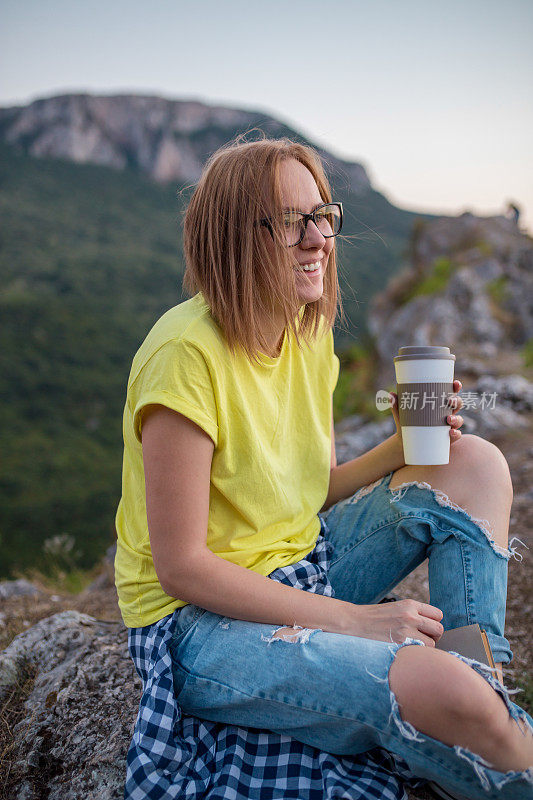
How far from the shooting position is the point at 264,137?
1.68 m

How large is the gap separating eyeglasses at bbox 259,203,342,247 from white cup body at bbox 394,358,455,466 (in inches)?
16.7

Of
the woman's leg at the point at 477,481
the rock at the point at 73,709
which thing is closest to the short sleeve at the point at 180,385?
the woman's leg at the point at 477,481

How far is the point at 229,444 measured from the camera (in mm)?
1376

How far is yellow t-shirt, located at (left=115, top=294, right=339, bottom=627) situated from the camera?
1.30 metres

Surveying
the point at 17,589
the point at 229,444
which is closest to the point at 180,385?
the point at 229,444

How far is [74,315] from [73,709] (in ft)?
142

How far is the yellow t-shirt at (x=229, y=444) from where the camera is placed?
1299 millimetres

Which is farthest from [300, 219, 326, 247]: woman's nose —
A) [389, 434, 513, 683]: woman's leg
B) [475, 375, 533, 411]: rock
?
[475, 375, 533, 411]: rock

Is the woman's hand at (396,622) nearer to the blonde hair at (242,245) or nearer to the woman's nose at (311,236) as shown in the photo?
the blonde hair at (242,245)

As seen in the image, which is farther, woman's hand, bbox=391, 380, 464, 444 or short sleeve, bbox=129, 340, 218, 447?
woman's hand, bbox=391, 380, 464, 444

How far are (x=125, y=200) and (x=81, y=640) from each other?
6210cm

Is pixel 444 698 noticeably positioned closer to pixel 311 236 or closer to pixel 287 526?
pixel 287 526

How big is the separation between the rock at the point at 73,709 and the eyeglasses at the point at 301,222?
140 cm

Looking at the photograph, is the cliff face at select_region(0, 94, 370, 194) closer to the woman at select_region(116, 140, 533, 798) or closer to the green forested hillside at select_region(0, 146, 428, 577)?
the green forested hillside at select_region(0, 146, 428, 577)
